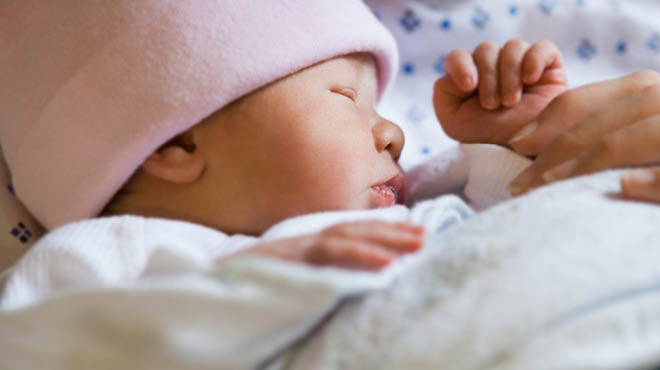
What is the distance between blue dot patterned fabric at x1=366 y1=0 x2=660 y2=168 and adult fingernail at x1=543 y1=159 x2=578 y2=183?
512mm

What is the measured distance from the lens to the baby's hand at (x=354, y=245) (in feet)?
1.70

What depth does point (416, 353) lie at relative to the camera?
1.53 ft

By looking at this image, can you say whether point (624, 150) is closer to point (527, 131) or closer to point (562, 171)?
point (562, 171)

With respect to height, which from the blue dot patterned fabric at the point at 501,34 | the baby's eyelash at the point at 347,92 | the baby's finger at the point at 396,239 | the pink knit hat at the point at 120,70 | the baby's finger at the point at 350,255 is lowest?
the blue dot patterned fabric at the point at 501,34

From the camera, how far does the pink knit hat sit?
0.74 m

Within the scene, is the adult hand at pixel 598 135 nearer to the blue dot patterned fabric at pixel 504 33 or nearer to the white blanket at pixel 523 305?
the white blanket at pixel 523 305

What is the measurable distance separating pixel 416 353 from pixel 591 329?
134 mm

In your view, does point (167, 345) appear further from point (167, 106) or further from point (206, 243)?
point (167, 106)

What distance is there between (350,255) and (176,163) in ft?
1.17

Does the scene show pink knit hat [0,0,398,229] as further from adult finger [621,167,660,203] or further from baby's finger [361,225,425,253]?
adult finger [621,167,660,203]

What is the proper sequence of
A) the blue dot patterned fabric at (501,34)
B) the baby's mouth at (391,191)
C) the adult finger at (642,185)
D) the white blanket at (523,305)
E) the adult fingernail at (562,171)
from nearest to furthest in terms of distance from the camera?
the white blanket at (523,305)
the adult finger at (642,185)
the adult fingernail at (562,171)
the baby's mouth at (391,191)
the blue dot patterned fabric at (501,34)

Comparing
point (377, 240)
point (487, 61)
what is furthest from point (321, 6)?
point (377, 240)

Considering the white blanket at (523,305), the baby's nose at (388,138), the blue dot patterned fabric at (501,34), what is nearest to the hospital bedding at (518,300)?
the white blanket at (523,305)

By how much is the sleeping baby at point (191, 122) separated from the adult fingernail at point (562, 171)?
0.18m
